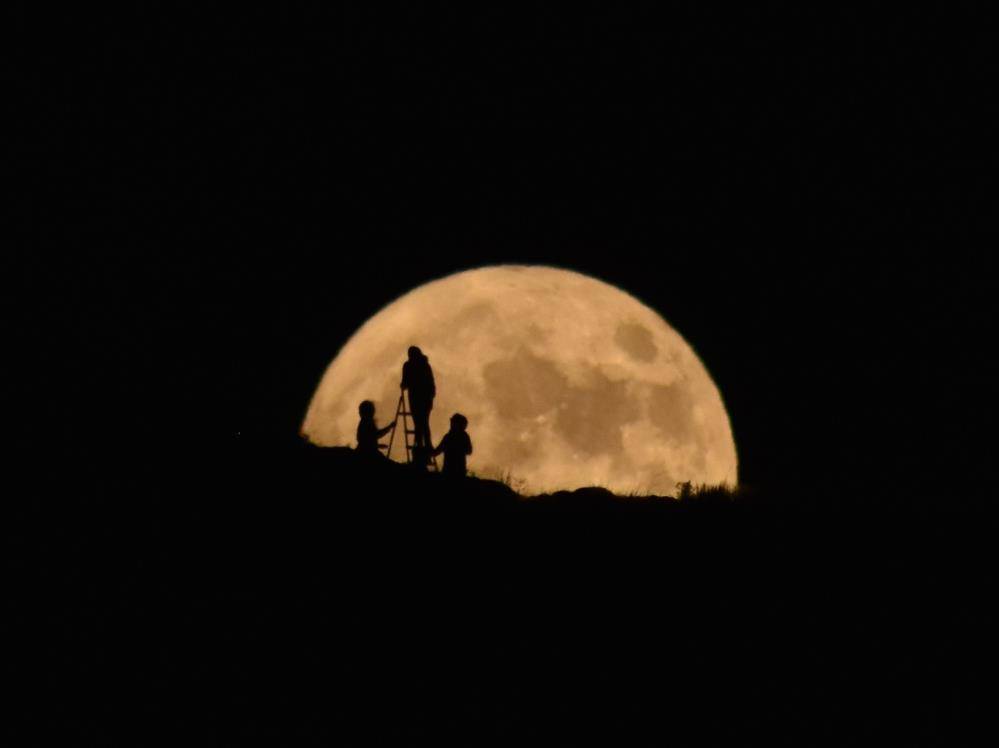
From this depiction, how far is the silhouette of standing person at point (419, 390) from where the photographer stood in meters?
10.1

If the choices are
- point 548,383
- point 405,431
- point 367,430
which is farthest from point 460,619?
point 548,383

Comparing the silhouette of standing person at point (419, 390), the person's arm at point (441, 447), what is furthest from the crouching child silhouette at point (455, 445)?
the silhouette of standing person at point (419, 390)

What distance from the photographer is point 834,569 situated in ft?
27.0

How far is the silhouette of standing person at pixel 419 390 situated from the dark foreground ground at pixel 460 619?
1.55 metres

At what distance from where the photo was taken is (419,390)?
33.2 ft

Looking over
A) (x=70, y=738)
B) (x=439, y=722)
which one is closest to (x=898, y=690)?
(x=439, y=722)

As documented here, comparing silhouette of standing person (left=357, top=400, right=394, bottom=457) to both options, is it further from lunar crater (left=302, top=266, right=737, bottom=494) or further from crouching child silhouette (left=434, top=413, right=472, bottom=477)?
lunar crater (left=302, top=266, right=737, bottom=494)

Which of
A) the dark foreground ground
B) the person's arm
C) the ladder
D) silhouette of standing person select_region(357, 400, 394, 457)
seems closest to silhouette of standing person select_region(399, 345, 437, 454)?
the ladder

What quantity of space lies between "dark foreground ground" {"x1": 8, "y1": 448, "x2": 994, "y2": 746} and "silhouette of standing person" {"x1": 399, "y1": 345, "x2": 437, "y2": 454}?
1548mm

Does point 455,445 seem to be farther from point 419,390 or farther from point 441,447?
point 419,390

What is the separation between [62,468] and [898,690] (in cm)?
813

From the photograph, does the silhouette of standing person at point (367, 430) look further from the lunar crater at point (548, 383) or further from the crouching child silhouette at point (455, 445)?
the lunar crater at point (548, 383)

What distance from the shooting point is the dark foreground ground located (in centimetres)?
536

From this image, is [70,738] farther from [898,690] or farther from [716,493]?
[716,493]
